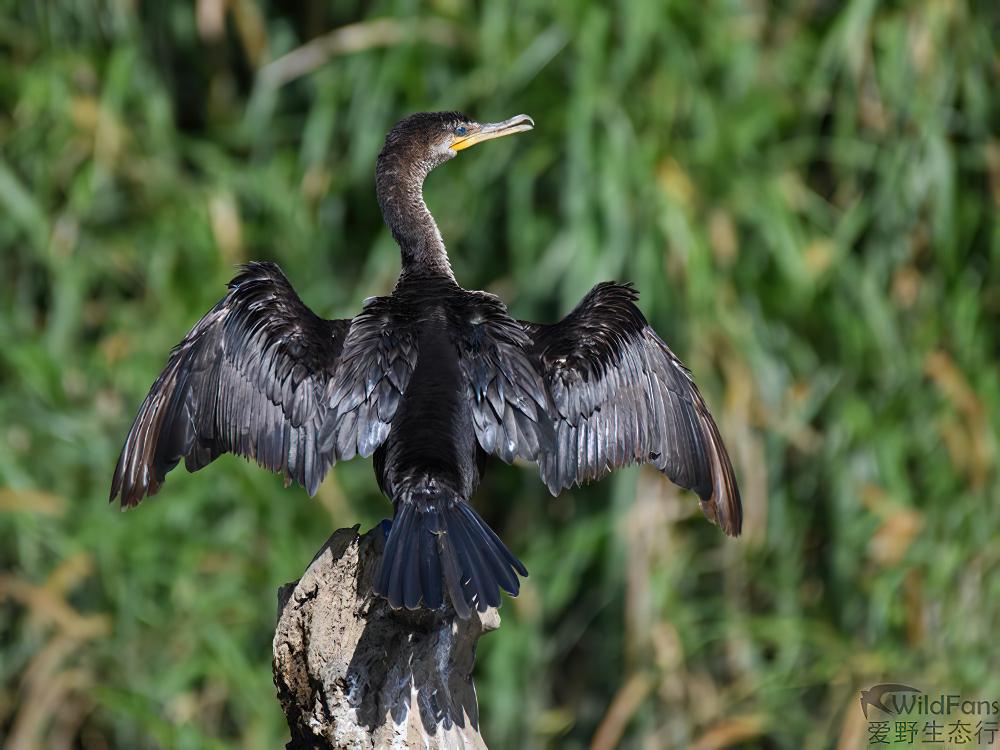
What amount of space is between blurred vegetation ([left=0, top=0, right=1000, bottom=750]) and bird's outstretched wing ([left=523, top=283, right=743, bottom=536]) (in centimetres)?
177

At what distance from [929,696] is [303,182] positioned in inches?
124

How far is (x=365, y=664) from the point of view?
3.19 m

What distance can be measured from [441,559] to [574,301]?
2741 millimetres

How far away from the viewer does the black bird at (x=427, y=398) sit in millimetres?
3430

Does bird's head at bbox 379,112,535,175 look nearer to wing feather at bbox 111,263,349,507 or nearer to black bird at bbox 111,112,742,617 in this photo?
black bird at bbox 111,112,742,617

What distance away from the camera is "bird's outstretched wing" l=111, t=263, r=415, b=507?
11.6ft

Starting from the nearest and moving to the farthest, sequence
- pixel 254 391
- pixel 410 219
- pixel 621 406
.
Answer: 1. pixel 254 391
2. pixel 621 406
3. pixel 410 219

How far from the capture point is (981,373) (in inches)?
231

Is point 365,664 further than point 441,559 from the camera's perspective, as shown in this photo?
Yes

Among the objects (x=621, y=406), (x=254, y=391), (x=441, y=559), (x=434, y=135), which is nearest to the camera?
(x=441, y=559)

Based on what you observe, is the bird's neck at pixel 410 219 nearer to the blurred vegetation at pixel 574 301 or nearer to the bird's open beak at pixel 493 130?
the bird's open beak at pixel 493 130

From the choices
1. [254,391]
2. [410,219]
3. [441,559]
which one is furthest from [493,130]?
[441,559]

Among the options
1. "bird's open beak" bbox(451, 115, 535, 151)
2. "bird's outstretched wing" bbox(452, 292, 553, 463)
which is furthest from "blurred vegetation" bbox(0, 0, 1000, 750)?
"bird's outstretched wing" bbox(452, 292, 553, 463)

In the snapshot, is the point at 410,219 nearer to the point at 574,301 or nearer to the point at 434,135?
the point at 434,135
